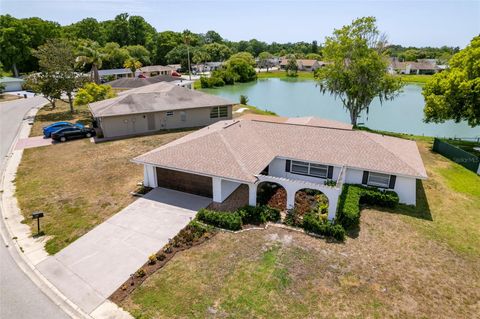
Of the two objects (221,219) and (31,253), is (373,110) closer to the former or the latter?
(221,219)

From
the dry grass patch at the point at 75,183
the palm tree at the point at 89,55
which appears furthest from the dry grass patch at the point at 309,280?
the palm tree at the point at 89,55

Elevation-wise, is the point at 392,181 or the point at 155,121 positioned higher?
the point at 155,121

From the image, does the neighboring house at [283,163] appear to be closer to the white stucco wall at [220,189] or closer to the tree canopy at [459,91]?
the white stucco wall at [220,189]

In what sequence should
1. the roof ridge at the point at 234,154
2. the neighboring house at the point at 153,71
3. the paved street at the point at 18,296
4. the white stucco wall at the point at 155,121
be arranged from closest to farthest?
the paved street at the point at 18,296, the roof ridge at the point at 234,154, the white stucco wall at the point at 155,121, the neighboring house at the point at 153,71

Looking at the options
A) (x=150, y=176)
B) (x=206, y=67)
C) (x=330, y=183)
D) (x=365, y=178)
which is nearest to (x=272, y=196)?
(x=330, y=183)

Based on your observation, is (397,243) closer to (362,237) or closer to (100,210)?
(362,237)

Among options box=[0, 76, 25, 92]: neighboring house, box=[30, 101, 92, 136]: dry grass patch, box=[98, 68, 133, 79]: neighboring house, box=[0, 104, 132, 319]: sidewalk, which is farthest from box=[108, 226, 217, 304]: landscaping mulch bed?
box=[98, 68, 133, 79]: neighboring house

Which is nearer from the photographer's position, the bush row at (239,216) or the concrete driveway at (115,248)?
the concrete driveway at (115,248)
